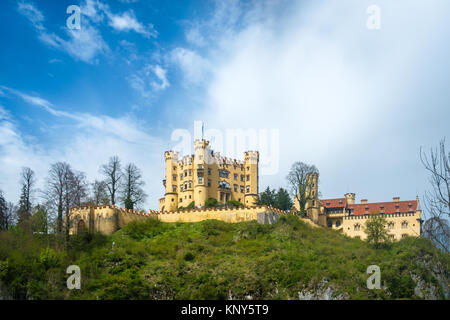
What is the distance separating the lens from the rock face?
1906 inches

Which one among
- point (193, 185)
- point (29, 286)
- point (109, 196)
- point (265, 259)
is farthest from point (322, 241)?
point (29, 286)

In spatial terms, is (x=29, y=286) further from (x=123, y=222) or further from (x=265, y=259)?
(x=265, y=259)

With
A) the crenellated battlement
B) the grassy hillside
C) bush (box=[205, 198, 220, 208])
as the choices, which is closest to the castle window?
bush (box=[205, 198, 220, 208])

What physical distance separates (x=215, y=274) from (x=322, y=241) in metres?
17.9

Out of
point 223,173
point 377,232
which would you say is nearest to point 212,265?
point 377,232

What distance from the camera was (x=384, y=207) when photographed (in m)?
81.0

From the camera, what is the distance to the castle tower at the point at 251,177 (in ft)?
261

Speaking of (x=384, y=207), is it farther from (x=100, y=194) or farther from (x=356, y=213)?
(x=100, y=194)

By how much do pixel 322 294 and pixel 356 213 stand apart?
3592 centimetres

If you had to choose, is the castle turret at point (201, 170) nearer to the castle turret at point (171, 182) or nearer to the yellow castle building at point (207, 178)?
the yellow castle building at point (207, 178)

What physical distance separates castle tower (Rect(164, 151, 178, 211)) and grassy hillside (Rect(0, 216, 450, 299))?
47.3 ft

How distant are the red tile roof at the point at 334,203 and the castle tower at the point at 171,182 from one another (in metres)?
25.9

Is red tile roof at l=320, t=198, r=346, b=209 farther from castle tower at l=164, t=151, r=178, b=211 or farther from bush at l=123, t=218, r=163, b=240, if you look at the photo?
bush at l=123, t=218, r=163, b=240

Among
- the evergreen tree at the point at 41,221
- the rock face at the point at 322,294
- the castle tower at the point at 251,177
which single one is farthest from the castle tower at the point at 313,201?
the evergreen tree at the point at 41,221
